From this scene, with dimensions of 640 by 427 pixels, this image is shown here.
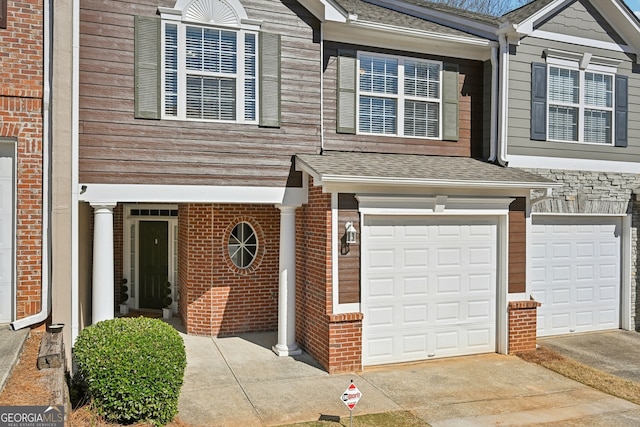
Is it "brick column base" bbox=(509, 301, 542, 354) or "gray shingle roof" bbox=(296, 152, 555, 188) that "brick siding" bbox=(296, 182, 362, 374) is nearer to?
"gray shingle roof" bbox=(296, 152, 555, 188)

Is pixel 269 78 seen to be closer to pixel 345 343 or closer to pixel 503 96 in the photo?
pixel 345 343

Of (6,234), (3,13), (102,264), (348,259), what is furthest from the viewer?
(348,259)

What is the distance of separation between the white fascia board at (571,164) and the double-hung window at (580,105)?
45cm

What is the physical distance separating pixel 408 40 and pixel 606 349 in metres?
7.00

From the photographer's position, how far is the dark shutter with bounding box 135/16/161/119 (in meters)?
7.68

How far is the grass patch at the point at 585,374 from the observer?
729 cm

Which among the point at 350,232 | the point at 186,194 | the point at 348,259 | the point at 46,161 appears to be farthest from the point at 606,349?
the point at 46,161

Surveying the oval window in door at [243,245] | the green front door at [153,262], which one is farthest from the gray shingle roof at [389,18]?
Answer: the green front door at [153,262]

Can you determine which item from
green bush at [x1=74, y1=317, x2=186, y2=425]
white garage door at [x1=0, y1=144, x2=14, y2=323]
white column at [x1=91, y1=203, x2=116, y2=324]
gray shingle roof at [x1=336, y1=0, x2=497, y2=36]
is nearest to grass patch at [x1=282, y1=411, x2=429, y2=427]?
green bush at [x1=74, y1=317, x2=186, y2=425]

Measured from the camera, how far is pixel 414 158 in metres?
9.45

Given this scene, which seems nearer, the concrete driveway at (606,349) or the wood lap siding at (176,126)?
the wood lap siding at (176,126)

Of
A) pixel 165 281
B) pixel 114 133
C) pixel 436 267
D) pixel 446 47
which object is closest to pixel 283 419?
pixel 436 267

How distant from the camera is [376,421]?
6160mm

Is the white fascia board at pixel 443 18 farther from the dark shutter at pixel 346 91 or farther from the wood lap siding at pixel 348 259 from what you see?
the wood lap siding at pixel 348 259
